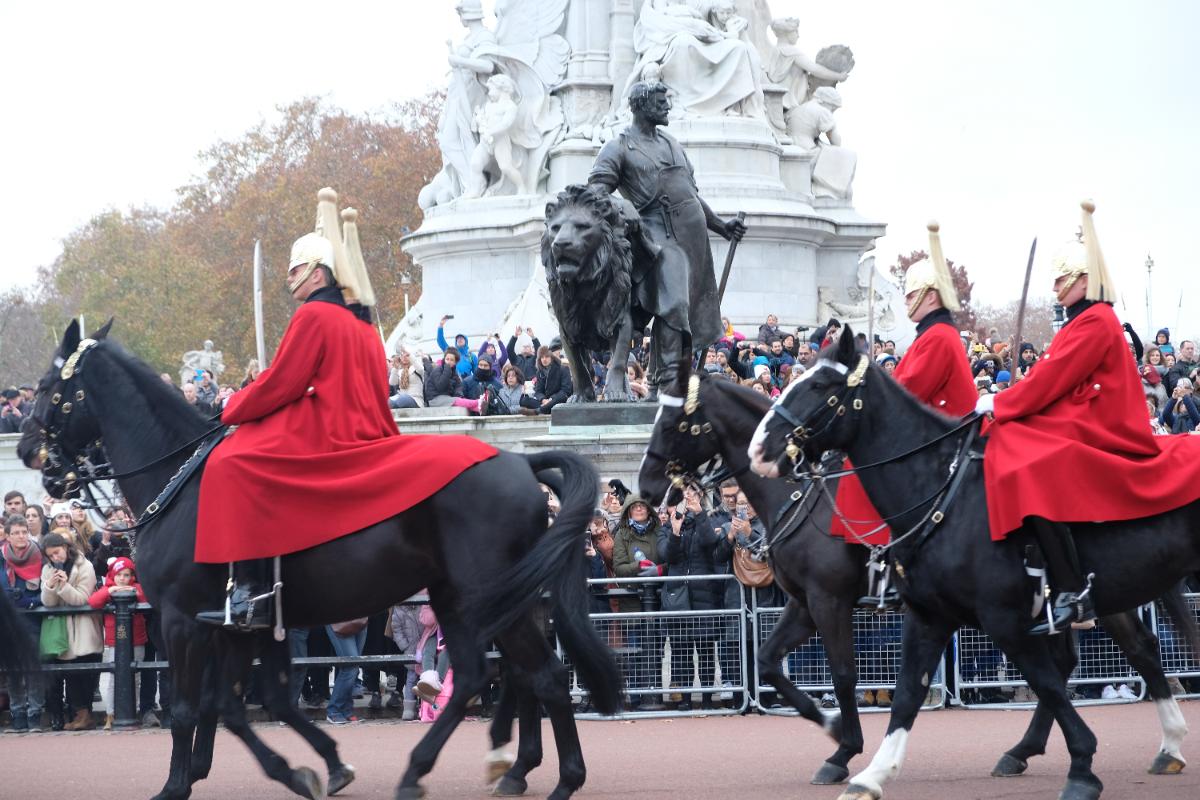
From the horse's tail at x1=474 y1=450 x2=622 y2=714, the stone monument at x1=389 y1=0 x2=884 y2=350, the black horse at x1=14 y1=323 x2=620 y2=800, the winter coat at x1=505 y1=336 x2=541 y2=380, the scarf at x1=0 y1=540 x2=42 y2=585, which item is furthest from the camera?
the stone monument at x1=389 y1=0 x2=884 y2=350

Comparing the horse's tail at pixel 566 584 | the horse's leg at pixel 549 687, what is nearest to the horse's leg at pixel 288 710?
the horse's leg at pixel 549 687

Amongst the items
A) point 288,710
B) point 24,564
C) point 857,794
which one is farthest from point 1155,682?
point 24,564

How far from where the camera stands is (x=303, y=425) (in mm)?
10125

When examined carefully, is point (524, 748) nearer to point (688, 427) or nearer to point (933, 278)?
point (688, 427)

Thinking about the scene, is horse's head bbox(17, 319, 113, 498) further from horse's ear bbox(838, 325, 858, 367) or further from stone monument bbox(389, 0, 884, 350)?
stone monument bbox(389, 0, 884, 350)

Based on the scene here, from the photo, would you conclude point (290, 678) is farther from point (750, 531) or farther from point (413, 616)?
point (750, 531)

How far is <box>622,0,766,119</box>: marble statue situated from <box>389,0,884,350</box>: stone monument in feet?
0.09

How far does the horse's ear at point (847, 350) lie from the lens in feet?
31.9

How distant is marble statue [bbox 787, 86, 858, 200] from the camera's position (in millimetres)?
→ 32594

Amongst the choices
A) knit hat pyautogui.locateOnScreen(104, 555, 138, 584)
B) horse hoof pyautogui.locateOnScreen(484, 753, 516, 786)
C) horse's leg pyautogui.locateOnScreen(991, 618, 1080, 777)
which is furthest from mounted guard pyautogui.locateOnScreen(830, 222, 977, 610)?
knit hat pyautogui.locateOnScreen(104, 555, 138, 584)

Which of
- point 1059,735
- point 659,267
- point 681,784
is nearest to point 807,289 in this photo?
point 659,267

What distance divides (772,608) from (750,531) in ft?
2.27

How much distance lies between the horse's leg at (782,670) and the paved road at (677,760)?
0.96 feet

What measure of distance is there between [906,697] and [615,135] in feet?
68.4
